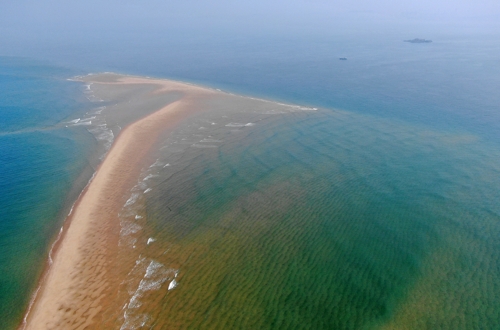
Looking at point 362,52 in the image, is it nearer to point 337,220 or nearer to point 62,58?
point 62,58

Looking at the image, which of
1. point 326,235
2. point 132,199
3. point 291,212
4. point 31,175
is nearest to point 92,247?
point 132,199

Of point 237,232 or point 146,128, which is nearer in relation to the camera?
point 237,232

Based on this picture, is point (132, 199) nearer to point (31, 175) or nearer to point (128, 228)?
point (128, 228)

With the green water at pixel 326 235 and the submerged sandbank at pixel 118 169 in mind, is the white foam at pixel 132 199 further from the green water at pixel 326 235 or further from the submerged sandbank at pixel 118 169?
the green water at pixel 326 235

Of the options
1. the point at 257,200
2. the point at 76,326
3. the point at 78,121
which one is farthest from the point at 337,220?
the point at 78,121

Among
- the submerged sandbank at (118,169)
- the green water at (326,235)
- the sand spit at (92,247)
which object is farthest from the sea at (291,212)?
the sand spit at (92,247)

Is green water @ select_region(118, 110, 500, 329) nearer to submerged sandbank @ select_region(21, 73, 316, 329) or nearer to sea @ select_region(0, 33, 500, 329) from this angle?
sea @ select_region(0, 33, 500, 329)
